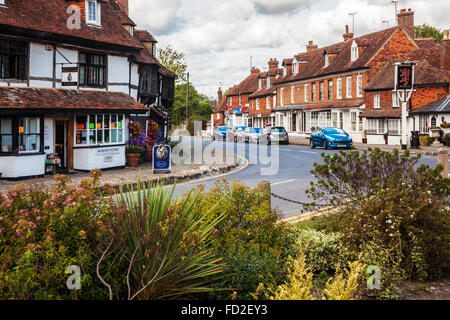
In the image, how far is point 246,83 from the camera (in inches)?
3044

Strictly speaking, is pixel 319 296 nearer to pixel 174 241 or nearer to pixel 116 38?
pixel 174 241

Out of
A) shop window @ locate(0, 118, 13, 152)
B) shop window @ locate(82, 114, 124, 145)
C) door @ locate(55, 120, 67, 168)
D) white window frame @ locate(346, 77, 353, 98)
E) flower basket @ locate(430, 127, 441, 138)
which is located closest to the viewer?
shop window @ locate(0, 118, 13, 152)

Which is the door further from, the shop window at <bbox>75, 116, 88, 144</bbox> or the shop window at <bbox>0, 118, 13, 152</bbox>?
the shop window at <bbox>0, 118, 13, 152</bbox>

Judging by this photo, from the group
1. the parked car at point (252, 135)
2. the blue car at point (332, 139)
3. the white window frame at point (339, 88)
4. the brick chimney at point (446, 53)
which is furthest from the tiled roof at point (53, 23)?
the white window frame at point (339, 88)

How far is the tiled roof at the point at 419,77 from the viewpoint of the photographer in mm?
35406

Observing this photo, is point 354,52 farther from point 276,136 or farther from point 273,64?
point 273,64

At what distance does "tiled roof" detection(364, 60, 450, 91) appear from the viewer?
116ft

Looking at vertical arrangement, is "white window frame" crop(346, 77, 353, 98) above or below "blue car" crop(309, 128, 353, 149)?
above

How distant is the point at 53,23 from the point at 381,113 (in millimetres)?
28101

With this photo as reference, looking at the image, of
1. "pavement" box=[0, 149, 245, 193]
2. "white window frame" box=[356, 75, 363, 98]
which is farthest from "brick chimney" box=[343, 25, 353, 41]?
"pavement" box=[0, 149, 245, 193]

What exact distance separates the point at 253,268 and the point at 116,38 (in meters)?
18.6

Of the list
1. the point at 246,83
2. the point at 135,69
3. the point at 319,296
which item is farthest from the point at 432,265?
the point at 246,83

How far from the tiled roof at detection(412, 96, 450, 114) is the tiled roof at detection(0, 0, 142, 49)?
74.6 feet
